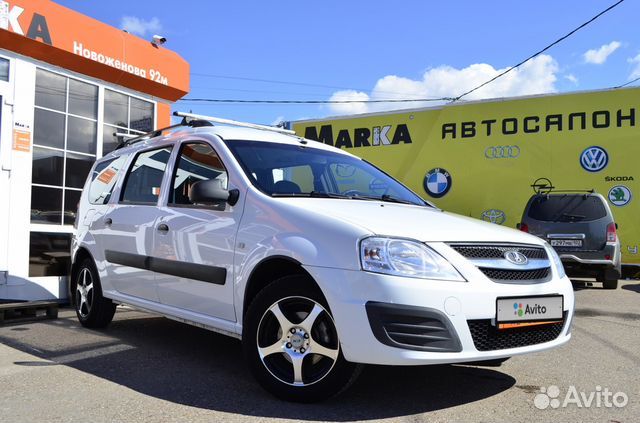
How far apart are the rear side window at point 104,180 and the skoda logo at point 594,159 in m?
8.82

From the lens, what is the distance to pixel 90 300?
5.50m

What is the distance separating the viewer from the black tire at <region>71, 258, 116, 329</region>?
536 cm

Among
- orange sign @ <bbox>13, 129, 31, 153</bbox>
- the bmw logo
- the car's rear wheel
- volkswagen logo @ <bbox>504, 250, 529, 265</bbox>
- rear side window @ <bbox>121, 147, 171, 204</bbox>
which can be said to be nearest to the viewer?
volkswagen logo @ <bbox>504, 250, 529, 265</bbox>

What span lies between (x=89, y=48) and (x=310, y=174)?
445 cm

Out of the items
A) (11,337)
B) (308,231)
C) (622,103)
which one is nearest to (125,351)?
(11,337)

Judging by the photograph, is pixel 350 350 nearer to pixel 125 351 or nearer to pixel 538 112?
pixel 125 351

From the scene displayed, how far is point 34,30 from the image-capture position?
257 inches

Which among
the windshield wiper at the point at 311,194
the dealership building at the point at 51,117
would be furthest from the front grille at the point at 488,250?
the dealership building at the point at 51,117

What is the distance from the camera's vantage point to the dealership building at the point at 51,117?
6480 millimetres

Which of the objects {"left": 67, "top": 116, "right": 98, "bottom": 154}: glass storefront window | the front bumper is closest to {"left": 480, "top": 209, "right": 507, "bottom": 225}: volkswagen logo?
{"left": 67, "top": 116, "right": 98, "bottom": 154}: glass storefront window

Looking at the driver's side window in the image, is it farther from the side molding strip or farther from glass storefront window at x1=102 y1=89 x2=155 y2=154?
glass storefront window at x1=102 y1=89 x2=155 y2=154

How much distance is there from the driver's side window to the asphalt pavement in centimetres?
125

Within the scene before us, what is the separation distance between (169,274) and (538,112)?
907 centimetres

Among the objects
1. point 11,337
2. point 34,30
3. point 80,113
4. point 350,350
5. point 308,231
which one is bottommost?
point 11,337
